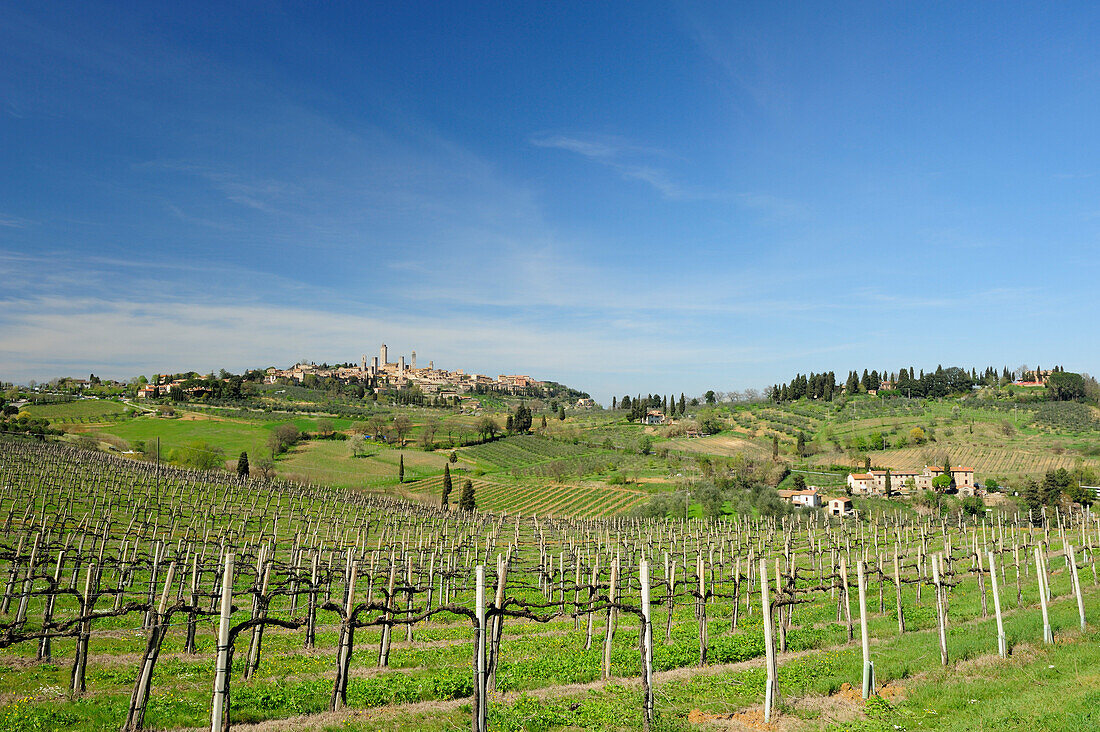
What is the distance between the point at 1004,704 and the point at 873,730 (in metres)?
2.49

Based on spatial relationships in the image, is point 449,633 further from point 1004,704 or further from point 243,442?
point 243,442

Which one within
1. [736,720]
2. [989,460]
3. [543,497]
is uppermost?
[989,460]

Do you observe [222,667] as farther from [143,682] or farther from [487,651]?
[487,651]

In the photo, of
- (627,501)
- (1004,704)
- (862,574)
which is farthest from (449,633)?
(627,501)

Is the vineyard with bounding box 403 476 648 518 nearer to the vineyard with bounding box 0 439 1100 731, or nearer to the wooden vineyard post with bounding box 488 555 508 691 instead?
the vineyard with bounding box 0 439 1100 731

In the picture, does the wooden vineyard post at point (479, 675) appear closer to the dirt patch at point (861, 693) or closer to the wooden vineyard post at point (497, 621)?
the wooden vineyard post at point (497, 621)

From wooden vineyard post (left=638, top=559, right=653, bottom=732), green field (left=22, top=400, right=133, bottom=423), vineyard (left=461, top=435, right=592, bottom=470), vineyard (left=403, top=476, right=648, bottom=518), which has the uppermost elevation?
green field (left=22, top=400, right=133, bottom=423)

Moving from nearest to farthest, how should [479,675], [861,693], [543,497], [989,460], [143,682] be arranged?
1. [479,675]
2. [143,682]
3. [861,693]
4. [543,497]
5. [989,460]

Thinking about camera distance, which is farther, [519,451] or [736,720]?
[519,451]

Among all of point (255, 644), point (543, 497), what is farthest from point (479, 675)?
point (543, 497)

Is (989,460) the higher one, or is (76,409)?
(76,409)

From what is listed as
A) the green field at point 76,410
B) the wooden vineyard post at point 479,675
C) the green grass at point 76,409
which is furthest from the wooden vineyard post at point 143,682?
the green grass at point 76,409

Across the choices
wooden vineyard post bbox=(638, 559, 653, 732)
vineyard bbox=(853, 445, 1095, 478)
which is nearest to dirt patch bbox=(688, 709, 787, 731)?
wooden vineyard post bbox=(638, 559, 653, 732)

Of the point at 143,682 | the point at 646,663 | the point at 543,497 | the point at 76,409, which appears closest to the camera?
the point at 143,682
